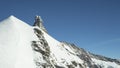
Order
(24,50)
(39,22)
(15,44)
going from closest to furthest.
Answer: (24,50) → (15,44) → (39,22)

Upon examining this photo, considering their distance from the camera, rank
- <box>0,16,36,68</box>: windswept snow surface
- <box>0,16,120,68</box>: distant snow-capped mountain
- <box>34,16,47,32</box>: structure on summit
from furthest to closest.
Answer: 1. <box>34,16,47,32</box>: structure on summit
2. <box>0,16,120,68</box>: distant snow-capped mountain
3. <box>0,16,36,68</box>: windswept snow surface

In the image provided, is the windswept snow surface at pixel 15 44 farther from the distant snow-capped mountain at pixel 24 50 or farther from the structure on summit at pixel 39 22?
the structure on summit at pixel 39 22

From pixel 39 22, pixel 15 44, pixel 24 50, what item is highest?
pixel 39 22

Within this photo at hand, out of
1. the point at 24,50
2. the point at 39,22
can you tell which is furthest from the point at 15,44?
the point at 39,22

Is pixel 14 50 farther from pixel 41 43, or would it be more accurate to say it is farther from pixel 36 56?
pixel 41 43

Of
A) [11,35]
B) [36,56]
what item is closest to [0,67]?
[36,56]

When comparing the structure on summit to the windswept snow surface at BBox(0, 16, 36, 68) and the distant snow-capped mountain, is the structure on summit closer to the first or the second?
the distant snow-capped mountain

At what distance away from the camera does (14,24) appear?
9831 centimetres

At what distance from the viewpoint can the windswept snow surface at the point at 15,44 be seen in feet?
234

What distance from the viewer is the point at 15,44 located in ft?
271

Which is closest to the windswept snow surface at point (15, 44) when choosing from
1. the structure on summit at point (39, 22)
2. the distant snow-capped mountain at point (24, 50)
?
the distant snow-capped mountain at point (24, 50)

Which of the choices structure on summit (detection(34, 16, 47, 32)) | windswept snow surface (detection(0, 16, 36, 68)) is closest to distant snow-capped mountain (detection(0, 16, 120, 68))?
windswept snow surface (detection(0, 16, 36, 68))

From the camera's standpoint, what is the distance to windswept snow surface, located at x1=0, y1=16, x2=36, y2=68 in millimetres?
71256

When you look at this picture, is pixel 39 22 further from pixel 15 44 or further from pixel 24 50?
pixel 24 50
